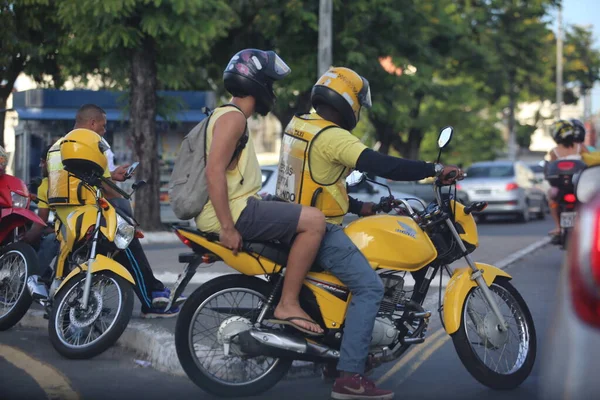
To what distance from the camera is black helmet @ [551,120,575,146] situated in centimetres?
1229

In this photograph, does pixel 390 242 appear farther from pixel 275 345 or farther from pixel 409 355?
pixel 409 355

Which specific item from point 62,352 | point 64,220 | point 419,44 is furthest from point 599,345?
point 419,44

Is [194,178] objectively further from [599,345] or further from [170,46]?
[170,46]

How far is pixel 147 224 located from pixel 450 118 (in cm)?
1951

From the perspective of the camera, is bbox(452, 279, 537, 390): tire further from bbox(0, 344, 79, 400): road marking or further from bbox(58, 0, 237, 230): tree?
bbox(58, 0, 237, 230): tree

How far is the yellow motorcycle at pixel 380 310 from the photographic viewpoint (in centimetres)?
524

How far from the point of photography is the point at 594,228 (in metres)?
2.75

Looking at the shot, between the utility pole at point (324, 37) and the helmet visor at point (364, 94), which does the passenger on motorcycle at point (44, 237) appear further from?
the utility pole at point (324, 37)

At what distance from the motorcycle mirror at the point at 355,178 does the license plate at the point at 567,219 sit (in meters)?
Result: 6.33

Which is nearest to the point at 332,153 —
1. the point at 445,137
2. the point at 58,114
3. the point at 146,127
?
the point at 445,137

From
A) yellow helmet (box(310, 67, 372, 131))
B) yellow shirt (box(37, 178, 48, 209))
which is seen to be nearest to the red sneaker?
yellow helmet (box(310, 67, 372, 131))

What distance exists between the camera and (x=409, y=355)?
269 inches

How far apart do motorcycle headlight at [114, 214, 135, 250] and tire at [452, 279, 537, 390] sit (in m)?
2.41

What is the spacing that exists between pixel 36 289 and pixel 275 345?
2678 mm
